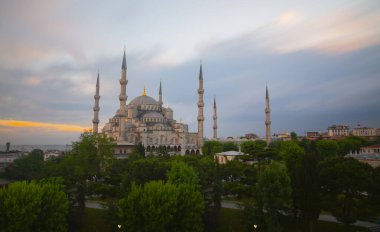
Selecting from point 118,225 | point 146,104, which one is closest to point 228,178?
point 118,225

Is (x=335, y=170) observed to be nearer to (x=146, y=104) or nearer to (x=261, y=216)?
(x=261, y=216)

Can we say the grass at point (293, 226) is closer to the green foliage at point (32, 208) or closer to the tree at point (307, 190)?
the tree at point (307, 190)

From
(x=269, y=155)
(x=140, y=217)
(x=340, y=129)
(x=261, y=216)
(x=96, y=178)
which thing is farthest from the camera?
(x=340, y=129)

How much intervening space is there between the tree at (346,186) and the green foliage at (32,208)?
1727 cm

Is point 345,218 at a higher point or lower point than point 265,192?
lower

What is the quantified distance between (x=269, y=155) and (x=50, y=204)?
3180cm

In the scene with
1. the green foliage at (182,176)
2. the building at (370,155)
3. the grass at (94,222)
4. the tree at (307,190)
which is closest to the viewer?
the tree at (307,190)

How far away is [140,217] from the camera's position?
62.8 ft

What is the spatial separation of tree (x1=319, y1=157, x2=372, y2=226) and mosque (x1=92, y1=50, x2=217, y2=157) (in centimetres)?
5067

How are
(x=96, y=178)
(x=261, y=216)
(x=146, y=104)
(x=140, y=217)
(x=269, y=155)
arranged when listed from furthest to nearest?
(x=146, y=104) < (x=269, y=155) < (x=96, y=178) < (x=261, y=216) < (x=140, y=217)

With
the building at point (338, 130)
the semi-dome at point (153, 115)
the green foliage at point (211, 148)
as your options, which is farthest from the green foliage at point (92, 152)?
the building at point (338, 130)

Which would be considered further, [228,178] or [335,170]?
[228,178]

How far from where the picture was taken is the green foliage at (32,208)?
1853 cm

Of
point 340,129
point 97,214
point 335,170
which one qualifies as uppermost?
point 340,129
